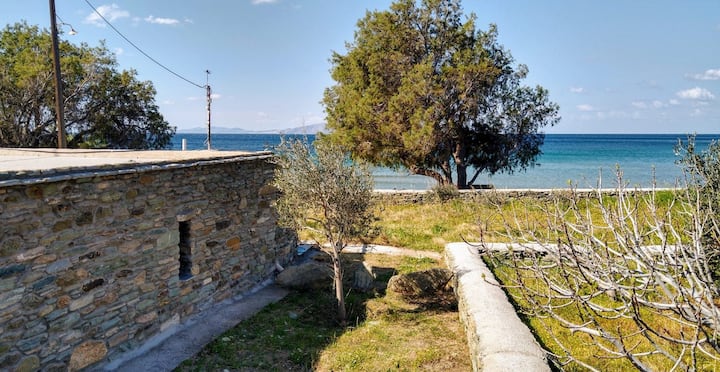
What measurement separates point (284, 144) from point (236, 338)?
4087mm

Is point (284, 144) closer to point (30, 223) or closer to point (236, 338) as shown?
point (236, 338)

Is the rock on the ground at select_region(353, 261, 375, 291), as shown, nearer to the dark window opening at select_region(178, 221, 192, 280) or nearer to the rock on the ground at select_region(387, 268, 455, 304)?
the rock on the ground at select_region(387, 268, 455, 304)

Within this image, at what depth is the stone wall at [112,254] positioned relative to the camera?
5.95 m

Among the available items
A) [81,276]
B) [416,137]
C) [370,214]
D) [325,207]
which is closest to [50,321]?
[81,276]

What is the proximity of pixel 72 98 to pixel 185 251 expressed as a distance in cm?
1660

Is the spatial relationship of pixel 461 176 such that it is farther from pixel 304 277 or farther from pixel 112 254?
pixel 112 254

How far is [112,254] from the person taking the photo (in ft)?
23.6

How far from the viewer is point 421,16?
71.4ft

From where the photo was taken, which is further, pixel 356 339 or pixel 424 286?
pixel 424 286

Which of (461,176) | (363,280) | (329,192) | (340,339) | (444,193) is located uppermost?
(329,192)

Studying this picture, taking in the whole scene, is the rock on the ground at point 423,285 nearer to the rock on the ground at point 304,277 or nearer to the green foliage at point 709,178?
the rock on the ground at point 304,277

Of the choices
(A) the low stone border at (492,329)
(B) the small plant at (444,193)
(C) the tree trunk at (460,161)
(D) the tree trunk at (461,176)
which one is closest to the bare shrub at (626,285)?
(A) the low stone border at (492,329)

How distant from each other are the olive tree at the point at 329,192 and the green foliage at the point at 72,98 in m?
15.8

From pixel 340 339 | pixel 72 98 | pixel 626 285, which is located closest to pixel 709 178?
pixel 626 285
